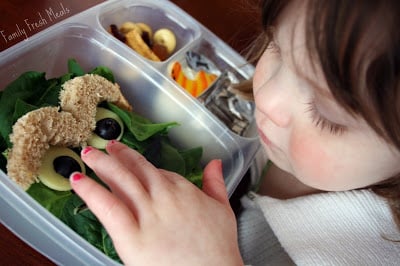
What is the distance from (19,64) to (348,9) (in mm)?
349

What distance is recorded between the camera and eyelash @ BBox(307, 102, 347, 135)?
0.38 meters

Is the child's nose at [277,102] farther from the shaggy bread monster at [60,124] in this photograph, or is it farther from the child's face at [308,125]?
the shaggy bread monster at [60,124]

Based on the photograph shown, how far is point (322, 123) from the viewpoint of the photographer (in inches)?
15.1

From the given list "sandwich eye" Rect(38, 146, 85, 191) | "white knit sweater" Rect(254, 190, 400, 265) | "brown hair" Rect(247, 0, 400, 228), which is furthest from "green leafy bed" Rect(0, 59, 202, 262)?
"brown hair" Rect(247, 0, 400, 228)

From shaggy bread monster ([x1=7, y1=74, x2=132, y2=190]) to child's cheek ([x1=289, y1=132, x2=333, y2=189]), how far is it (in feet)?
0.70

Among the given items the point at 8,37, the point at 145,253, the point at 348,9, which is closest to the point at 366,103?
the point at 348,9

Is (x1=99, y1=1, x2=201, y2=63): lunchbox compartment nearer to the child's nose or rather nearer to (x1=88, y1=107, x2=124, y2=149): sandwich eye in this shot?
(x1=88, y1=107, x2=124, y2=149): sandwich eye

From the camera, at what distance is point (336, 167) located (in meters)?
0.42

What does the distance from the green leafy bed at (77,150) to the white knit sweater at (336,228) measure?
0.11 metres

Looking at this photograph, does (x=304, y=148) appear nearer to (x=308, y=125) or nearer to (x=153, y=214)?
(x=308, y=125)

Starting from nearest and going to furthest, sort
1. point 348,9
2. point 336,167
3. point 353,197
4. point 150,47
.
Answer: point 348,9 → point 336,167 → point 353,197 → point 150,47

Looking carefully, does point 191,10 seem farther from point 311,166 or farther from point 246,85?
point 311,166

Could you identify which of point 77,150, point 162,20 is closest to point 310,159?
point 77,150

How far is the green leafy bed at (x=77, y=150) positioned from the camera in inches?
17.4
